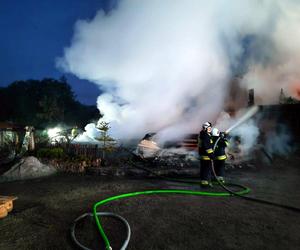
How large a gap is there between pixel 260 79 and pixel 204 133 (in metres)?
18.9

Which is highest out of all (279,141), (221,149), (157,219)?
(279,141)

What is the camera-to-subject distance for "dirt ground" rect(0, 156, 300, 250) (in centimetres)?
378

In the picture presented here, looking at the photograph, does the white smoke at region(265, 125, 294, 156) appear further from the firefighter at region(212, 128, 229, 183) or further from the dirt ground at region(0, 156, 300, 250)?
the firefighter at region(212, 128, 229, 183)

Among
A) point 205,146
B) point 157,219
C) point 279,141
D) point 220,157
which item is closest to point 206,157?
point 205,146

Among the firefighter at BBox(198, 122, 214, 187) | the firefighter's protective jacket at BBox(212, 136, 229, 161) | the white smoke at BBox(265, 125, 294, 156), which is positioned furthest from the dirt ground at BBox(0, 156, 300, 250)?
the white smoke at BBox(265, 125, 294, 156)

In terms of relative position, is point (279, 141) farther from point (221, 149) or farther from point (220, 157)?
point (220, 157)

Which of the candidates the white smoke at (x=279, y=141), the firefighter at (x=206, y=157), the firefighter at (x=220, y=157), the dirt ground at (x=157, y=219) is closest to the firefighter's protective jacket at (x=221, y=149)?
the firefighter at (x=220, y=157)

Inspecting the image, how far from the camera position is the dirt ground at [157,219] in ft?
12.4

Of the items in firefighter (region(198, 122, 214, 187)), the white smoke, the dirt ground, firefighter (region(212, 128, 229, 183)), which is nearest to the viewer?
the dirt ground

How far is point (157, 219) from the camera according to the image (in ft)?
15.3

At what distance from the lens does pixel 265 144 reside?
1391 centimetres

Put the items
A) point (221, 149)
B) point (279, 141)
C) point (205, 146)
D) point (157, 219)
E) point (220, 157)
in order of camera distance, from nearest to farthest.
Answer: point (157, 219)
point (205, 146)
point (220, 157)
point (221, 149)
point (279, 141)

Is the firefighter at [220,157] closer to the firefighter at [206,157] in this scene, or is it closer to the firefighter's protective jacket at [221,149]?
the firefighter's protective jacket at [221,149]

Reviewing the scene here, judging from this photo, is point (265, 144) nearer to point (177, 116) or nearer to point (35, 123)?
point (177, 116)
